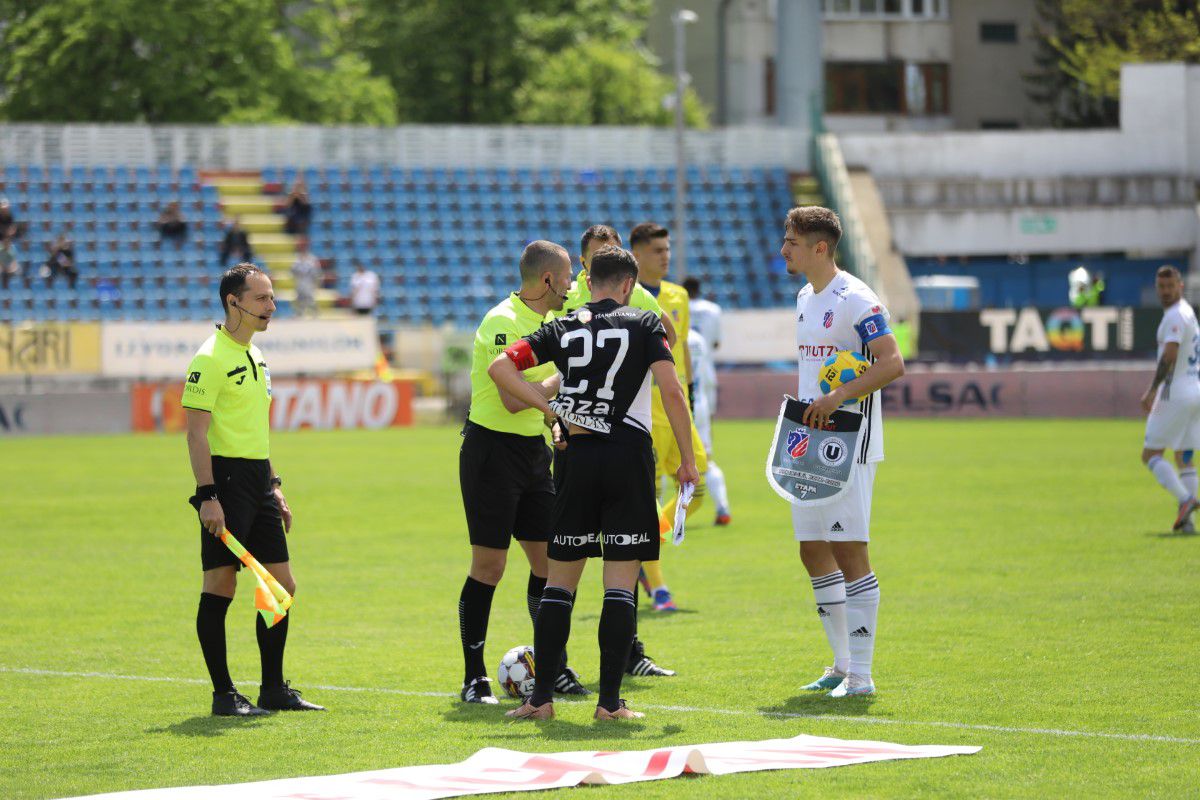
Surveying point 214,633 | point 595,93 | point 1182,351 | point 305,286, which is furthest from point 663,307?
Result: point 595,93

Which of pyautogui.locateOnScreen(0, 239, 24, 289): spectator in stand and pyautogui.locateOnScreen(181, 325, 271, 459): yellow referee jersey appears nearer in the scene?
pyautogui.locateOnScreen(181, 325, 271, 459): yellow referee jersey

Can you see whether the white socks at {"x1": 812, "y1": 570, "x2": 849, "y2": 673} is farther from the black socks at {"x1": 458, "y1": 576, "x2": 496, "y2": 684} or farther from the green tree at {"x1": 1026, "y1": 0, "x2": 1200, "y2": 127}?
the green tree at {"x1": 1026, "y1": 0, "x2": 1200, "y2": 127}

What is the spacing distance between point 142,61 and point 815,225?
4421cm

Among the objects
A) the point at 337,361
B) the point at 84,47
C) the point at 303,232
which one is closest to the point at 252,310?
the point at 337,361

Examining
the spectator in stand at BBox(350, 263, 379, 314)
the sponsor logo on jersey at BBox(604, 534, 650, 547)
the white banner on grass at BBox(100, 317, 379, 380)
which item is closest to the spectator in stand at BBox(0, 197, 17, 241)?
the white banner on grass at BBox(100, 317, 379, 380)

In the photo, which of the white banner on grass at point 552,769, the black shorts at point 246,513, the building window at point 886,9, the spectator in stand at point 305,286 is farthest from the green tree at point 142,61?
the white banner on grass at point 552,769

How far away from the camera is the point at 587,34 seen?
2440 inches

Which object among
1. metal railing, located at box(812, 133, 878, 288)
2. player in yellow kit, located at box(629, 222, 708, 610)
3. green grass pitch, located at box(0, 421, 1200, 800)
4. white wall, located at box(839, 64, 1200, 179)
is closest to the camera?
green grass pitch, located at box(0, 421, 1200, 800)

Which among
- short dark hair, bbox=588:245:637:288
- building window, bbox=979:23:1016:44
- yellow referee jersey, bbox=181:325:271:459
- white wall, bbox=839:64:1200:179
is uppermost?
building window, bbox=979:23:1016:44

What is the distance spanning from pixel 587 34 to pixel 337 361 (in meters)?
31.7

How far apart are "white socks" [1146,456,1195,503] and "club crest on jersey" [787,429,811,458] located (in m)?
7.80

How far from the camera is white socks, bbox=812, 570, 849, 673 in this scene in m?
8.68

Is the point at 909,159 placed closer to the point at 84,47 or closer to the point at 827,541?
the point at 84,47

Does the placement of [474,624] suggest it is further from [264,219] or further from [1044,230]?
[1044,230]
